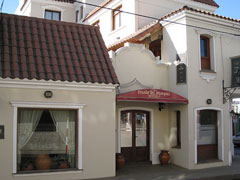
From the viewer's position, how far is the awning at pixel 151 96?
10.4 metres

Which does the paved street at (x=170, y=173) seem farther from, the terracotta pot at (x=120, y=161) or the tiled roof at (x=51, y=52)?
the tiled roof at (x=51, y=52)

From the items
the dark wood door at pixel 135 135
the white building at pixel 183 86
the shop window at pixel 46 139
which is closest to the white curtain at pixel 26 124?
the shop window at pixel 46 139

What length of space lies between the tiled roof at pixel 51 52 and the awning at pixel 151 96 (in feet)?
2.83

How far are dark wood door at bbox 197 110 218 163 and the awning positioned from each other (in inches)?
62.7

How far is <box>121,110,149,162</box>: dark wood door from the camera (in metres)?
12.2

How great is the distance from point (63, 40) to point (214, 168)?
307 inches

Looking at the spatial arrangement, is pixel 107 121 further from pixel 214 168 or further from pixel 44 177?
pixel 214 168

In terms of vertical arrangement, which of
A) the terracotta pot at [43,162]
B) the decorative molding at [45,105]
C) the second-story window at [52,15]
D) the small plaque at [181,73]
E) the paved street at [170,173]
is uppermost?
the second-story window at [52,15]

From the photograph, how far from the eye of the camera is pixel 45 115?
9.50 metres

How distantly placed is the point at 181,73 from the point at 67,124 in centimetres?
521

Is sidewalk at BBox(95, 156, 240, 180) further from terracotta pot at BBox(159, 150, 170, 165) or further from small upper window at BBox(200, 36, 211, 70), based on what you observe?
small upper window at BBox(200, 36, 211, 70)

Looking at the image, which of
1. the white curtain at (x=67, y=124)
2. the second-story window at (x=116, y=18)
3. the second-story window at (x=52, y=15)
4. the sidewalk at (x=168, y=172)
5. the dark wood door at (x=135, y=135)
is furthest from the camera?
the second-story window at (x=52, y=15)

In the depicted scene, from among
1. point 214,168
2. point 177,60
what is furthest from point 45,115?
point 214,168

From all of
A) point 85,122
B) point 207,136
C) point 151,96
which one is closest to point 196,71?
point 151,96
